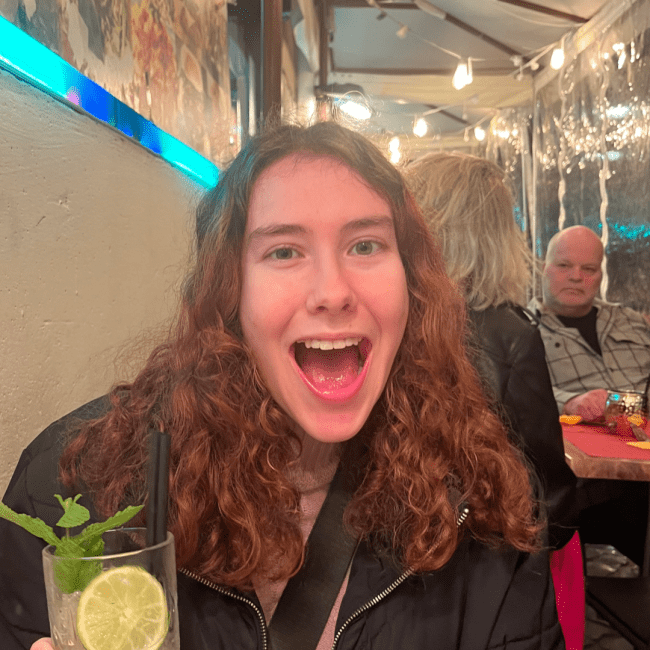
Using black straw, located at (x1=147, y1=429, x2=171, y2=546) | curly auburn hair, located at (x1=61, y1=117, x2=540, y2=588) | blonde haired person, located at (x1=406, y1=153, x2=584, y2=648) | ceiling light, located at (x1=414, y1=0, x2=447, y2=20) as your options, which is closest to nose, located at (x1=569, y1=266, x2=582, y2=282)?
blonde haired person, located at (x1=406, y1=153, x2=584, y2=648)

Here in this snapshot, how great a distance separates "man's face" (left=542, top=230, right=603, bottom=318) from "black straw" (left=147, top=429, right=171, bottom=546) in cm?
335

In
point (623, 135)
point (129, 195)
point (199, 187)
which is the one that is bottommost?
point (129, 195)

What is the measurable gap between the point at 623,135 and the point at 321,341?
4.16m

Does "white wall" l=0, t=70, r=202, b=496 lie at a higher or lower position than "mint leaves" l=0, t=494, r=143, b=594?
higher

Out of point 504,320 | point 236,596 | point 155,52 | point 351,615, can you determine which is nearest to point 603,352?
point 504,320

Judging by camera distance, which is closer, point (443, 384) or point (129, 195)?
point (443, 384)

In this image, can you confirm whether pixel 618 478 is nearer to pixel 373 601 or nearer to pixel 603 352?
pixel 373 601

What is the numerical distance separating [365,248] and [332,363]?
0.20 metres

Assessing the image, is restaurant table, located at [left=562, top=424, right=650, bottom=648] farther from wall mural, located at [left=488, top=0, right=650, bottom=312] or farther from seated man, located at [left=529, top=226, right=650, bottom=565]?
wall mural, located at [left=488, top=0, right=650, bottom=312]

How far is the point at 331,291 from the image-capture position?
928mm

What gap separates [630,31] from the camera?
14.3 ft

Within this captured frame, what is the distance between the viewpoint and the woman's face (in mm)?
955

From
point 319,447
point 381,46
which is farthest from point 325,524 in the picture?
point 381,46

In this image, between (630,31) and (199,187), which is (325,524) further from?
(630,31)
